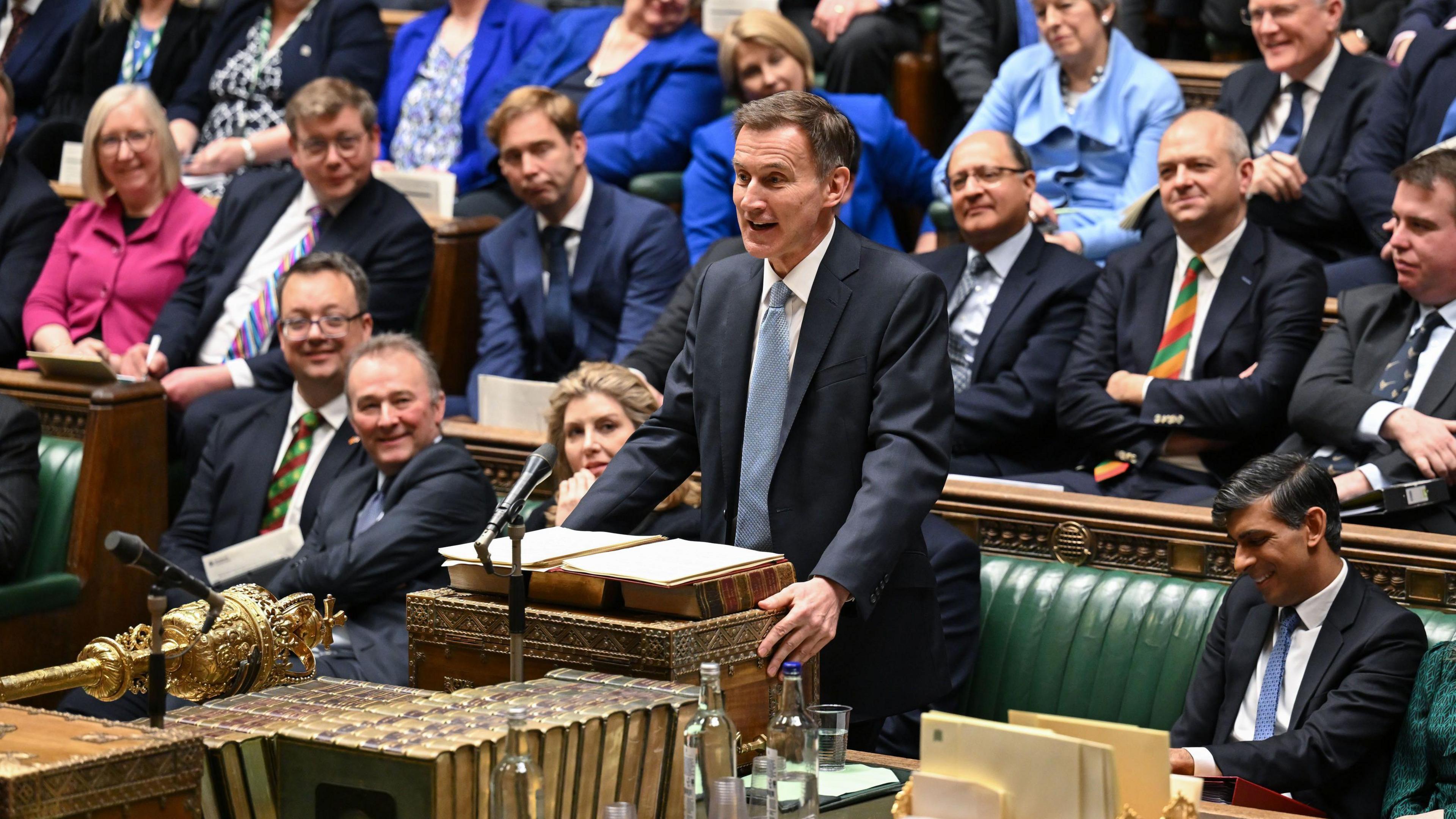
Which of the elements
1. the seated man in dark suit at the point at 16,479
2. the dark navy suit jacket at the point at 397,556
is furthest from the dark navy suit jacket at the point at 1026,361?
the seated man in dark suit at the point at 16,479

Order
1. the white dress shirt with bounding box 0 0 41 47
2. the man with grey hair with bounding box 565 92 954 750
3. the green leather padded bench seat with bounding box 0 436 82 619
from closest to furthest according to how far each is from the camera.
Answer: the man with grey hair with bounding box 565 92 954 750 < the green leather padded bench seat with bounding box 0 436 82 619 < the white dress shirt with bounding box 0 0 41 47

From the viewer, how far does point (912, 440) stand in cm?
236

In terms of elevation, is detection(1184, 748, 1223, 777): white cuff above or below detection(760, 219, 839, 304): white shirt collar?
below

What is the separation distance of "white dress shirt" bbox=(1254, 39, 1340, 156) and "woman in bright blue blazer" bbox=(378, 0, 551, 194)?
7.81 ft

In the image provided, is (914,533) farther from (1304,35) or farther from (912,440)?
(1304,35)

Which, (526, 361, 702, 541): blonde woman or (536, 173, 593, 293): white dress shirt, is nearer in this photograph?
(526, 361, 702, 541): blonde woman

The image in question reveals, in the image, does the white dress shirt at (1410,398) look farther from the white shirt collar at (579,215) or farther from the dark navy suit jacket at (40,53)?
the dark navy suit jacket at (40,53)

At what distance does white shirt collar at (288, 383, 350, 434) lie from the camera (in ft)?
13.7

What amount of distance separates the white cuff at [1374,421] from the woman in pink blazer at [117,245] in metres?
3.23

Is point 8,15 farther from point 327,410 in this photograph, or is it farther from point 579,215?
point 327,410

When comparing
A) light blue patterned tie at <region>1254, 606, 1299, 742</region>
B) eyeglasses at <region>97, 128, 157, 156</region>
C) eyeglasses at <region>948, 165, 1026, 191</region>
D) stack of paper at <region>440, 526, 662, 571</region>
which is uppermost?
eyeglasses at <region>97, 128, 157, 156</region>

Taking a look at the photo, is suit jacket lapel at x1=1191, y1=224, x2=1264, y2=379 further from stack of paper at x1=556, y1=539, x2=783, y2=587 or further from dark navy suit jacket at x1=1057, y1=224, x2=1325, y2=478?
stack of paper at x1=556, y1=539, x2=783, y2=587

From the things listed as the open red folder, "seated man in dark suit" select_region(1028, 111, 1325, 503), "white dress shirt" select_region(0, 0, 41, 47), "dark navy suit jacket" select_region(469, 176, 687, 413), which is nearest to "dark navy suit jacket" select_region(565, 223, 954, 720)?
the open red folder

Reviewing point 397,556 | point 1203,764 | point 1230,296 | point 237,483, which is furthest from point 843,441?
point 237,483
